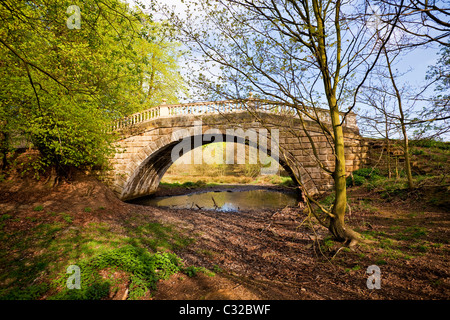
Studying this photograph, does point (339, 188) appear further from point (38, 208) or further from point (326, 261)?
point (38, 208)

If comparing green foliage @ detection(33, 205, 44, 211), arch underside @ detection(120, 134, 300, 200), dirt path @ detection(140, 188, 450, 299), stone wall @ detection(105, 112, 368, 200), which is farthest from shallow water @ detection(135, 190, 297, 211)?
green foliage @ detection(33, 205, 44, 211)

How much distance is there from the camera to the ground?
292 centimetres

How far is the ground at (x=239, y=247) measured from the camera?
2.92m

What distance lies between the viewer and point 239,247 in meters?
5.01

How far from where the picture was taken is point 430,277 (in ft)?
9.52

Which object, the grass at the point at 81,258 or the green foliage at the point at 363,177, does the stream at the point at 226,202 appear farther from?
the grass at the point at 81,258

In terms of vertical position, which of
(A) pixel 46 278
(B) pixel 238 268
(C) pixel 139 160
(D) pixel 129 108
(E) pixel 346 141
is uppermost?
(D) pixel 129 108

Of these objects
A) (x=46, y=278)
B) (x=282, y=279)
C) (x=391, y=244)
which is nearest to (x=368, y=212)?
(x=391, y=244)

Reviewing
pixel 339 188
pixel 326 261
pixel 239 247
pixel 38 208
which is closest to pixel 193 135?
pixel 38 208

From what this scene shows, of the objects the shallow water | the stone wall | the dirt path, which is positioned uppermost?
the stone wall

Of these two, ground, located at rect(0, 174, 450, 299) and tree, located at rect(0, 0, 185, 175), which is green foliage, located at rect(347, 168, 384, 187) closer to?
ground, located at rect(0, 174, 450, 299)
